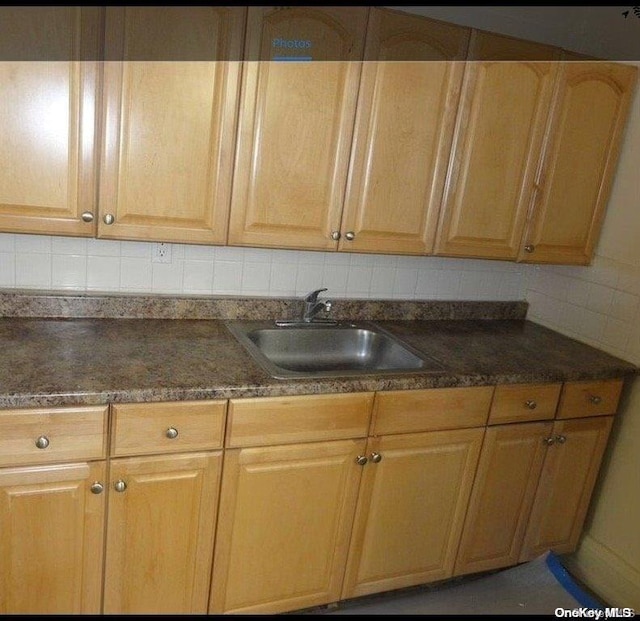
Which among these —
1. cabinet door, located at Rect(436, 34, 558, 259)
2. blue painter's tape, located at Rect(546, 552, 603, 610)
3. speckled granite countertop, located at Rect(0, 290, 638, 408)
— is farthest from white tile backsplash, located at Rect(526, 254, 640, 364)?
blue painter's tape, located at Rect(546, 552, 603, 610)

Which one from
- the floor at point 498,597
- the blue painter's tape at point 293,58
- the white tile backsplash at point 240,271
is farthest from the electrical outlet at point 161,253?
the floor at point 498,597

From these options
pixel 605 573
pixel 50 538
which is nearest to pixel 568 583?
pixel 605 573

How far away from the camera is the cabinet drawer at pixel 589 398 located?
1950 mm

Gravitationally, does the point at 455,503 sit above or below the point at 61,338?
below

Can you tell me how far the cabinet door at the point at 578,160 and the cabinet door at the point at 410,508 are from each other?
83 cm

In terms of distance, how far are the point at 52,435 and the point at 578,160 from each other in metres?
1.97

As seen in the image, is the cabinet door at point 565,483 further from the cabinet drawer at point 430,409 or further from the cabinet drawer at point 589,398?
the cabinet drawer at point 430,409

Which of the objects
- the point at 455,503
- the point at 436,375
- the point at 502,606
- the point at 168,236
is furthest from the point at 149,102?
the point at 502,606

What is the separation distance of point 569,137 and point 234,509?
5.65 feet

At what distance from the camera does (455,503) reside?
188cm

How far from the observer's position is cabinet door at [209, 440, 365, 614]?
1.58 m

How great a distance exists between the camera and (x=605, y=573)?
215cm

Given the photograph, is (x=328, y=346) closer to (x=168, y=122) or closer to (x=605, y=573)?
(x=168, y=122)

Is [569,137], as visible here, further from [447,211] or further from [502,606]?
[502,606]
